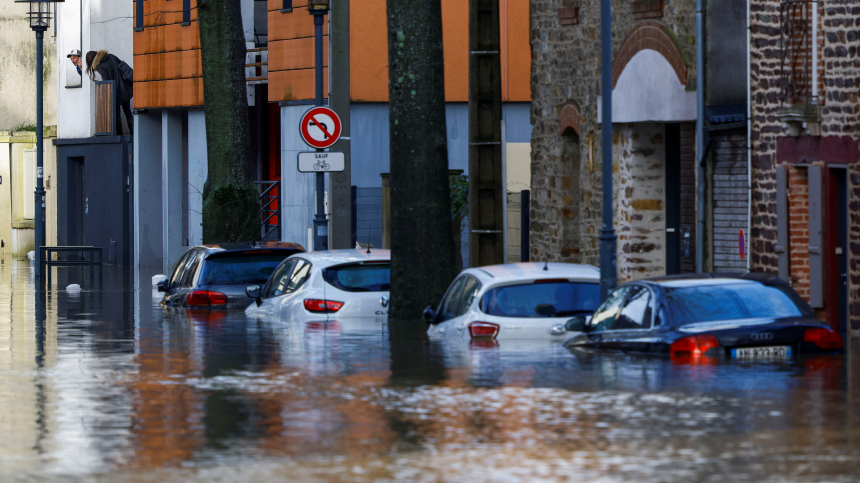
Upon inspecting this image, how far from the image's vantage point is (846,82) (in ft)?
64.5

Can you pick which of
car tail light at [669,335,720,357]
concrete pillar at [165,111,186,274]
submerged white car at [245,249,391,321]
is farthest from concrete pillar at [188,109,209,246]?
car tail light at [669,335,720,357]

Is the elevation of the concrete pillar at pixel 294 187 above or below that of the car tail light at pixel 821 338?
above

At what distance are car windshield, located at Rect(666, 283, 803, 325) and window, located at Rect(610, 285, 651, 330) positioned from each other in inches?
13.0

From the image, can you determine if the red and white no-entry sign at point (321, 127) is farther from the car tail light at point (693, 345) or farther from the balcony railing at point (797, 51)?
the car tail light at point (693, 345)

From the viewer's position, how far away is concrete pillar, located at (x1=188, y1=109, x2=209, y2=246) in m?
43.3

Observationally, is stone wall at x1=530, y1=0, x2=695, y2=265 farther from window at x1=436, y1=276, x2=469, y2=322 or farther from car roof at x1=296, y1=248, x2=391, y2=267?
window at x1=436, y1=276, x2=469, y2=322

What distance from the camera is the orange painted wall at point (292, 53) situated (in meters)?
37.6

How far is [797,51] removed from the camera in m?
20.6

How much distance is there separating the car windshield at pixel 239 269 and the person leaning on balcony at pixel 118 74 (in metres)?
26.1

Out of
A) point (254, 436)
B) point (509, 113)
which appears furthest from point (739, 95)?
point (509, 113)

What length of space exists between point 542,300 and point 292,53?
75.5ft

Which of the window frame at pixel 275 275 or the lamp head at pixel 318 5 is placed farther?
the lamp head at pixel 318 5

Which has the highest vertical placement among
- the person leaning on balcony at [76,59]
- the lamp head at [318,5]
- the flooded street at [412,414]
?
the person leaning on balcony at [76,59]

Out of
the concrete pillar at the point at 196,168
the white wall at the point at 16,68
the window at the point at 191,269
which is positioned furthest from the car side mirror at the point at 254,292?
the white wall at the point at 16,68
